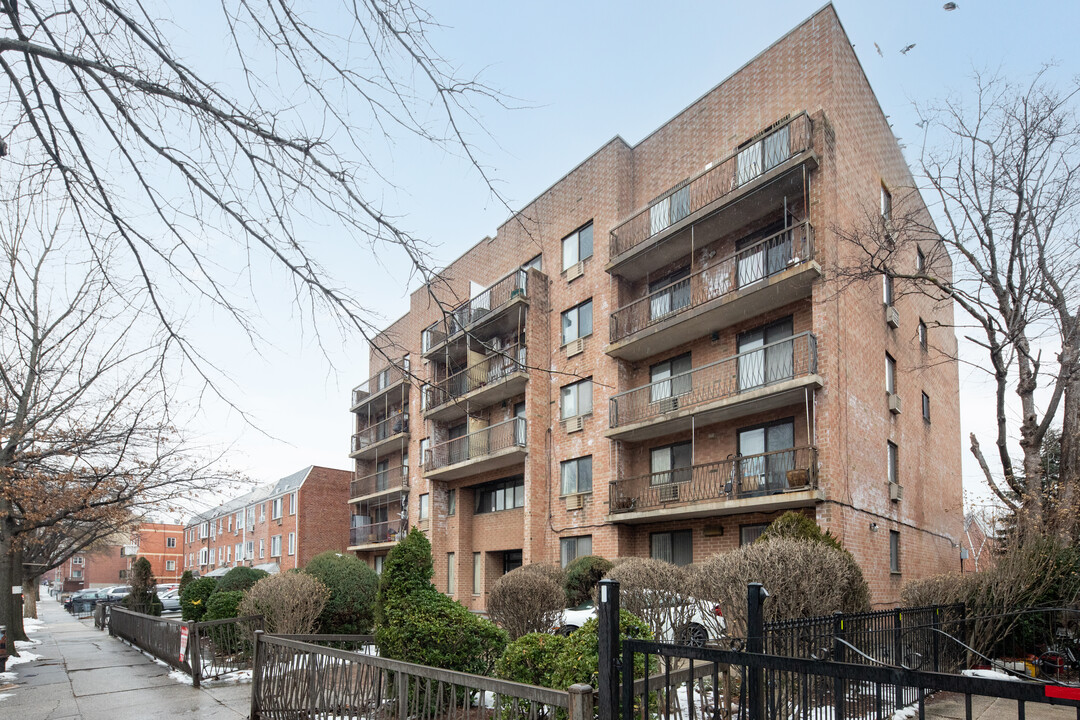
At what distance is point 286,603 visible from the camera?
13.3 meters

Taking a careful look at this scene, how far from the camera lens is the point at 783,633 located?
713cm

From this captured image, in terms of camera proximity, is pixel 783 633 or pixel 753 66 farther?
pixel 753 66

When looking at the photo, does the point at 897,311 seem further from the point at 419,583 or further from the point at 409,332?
the point at 409,332

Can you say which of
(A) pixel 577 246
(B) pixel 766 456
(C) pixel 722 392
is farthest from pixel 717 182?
(B) pixel 766 456

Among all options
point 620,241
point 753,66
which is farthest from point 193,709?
point 753,66

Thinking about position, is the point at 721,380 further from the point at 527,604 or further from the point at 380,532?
the point at 380,532

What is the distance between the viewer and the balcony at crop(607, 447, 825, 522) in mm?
15078

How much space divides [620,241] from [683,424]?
6180mm

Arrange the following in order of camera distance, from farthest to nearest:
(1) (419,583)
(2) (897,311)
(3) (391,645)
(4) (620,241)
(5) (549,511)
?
1. (5) (549,511)
2. (4) (620,241)
3. (2) (897,311)
4. (1) (419,583)
5. (3) (391,645)

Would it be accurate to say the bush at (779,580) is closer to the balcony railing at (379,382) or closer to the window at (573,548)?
the window at (573,548)

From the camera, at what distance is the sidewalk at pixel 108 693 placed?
8961 mm

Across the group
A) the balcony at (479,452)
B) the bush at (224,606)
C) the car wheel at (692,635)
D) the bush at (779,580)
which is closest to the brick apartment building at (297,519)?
the balcony at (479,452)

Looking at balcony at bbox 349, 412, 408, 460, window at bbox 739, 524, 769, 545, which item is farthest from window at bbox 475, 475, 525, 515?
window at bbox 739, 524, 769, 545

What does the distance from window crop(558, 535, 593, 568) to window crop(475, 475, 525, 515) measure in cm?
351
